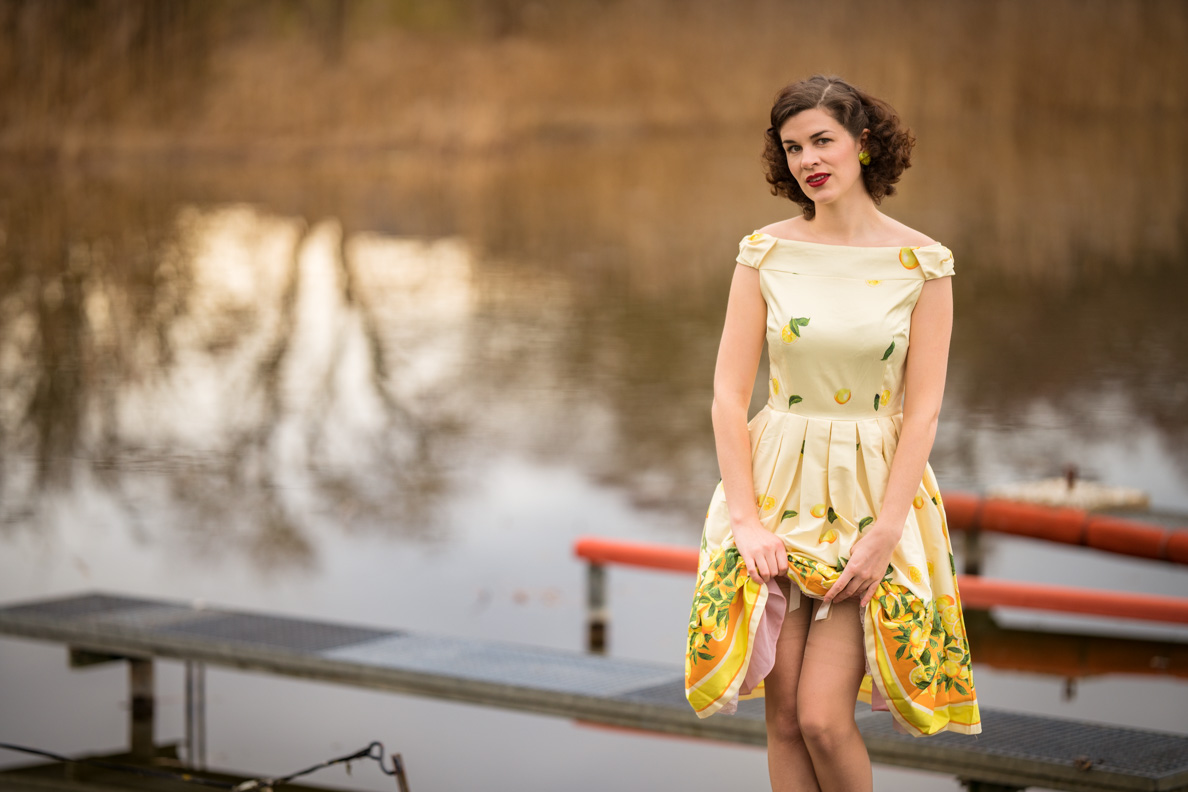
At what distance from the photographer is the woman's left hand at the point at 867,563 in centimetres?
232

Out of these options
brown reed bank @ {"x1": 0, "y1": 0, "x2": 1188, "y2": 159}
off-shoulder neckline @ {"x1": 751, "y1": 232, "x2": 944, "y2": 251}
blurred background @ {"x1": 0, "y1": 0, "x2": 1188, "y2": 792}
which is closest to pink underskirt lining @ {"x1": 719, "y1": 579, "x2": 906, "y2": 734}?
off-shoulder neckline @ {"x1": 751, "y1": 232, "x2": 944, "y2": 251}

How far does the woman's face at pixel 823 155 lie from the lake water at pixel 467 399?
229cm

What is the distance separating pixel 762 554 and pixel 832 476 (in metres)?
0.16

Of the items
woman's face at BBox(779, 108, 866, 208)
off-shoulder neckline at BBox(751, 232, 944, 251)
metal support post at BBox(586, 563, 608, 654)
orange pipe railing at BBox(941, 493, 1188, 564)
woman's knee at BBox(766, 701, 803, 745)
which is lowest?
metal support post at BBox(586, 563, 608, 654)

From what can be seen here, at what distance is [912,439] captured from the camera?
2.35 m

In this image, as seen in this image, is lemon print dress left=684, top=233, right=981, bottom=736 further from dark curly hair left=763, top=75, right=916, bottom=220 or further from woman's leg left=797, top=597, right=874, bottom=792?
dark curly hair left=763, top=75, right=916, bottom=220

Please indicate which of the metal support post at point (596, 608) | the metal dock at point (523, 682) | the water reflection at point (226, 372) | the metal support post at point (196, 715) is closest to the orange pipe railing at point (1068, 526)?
the metal support post at point (596, 608)

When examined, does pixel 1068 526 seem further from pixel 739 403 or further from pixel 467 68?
pixel 467 68

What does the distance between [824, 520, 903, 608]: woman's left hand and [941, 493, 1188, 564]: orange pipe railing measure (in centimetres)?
327

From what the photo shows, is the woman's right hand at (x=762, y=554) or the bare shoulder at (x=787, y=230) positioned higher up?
the bare shoulder at (x=787, y=230)

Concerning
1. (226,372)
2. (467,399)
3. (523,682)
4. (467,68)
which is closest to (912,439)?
(523,682)

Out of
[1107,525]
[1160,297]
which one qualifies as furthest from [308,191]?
[1107,525]

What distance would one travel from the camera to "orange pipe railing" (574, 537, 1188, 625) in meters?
4.87

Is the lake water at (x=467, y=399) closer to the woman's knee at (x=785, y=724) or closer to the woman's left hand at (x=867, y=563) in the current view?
the woman's knee at (x=785, y=724)
